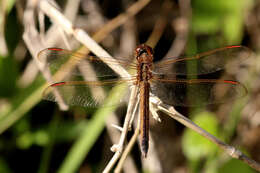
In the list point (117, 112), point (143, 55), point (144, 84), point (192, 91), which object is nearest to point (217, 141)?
point (192, 91)

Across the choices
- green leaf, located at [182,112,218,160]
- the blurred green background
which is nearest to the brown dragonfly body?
the blurred green background

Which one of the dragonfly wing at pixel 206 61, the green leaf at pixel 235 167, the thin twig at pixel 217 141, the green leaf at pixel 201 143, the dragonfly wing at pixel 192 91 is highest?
the dragonfly wing at pixel 206 61

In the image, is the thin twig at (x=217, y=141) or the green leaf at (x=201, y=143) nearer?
the thin twig at (x=217, y=141)

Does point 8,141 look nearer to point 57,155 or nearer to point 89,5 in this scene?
point 57,155

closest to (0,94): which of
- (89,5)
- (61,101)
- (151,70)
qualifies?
(61,101)

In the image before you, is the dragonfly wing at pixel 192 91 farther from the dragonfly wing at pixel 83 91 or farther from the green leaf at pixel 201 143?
the green leaf at pixel 201 143

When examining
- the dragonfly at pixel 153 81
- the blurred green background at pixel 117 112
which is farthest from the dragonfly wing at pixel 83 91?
the blurred green background at pixel 117 112
